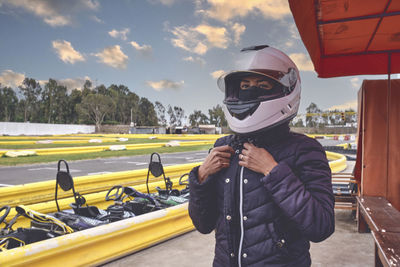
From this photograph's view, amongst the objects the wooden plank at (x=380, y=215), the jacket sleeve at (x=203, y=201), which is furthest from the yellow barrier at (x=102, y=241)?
the wooden plank at (x=380, y=215)

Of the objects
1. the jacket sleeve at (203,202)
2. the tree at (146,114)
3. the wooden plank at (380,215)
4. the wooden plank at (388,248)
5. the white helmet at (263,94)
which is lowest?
the wooden plank at (380,215)

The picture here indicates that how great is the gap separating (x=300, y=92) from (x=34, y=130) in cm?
5684

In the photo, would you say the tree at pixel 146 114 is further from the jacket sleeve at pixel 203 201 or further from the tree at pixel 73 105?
the jacket sleeve at pixel 203 201

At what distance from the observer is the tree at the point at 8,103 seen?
97125 mm

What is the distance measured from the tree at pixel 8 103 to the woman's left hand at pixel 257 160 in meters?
109

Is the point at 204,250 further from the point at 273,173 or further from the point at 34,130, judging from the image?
the point at 34,130

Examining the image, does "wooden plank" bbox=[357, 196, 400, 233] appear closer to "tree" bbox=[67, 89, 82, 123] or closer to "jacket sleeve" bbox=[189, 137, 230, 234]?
"jacket sleeve" bbox=[189, 137, 230, 234]

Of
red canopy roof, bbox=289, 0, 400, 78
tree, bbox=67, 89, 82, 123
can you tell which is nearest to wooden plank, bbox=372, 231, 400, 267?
red canopy roof, bbox=289, 0, 400, 78

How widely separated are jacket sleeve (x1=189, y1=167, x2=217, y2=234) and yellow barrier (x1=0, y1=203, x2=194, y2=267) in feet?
7.30

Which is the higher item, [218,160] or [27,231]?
[218,160]

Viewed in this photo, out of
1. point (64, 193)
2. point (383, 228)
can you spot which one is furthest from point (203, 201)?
point (64, 193)

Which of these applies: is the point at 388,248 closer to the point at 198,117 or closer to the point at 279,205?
the point at 279,205

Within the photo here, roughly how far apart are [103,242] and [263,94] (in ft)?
9.88

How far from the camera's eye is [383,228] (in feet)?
10.2
